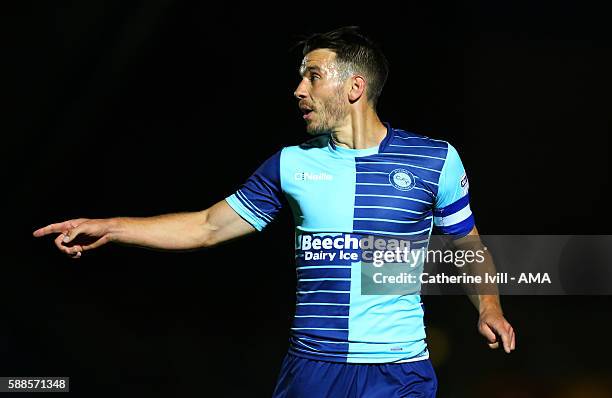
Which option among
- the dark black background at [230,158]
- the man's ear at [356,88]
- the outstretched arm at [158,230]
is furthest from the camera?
the dark black background at [230,158]

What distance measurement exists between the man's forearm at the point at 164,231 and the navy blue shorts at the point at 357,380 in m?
0.61

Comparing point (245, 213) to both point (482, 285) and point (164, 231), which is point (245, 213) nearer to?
point (164, 231)

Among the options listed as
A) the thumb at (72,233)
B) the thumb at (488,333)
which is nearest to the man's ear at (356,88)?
the thumb at (488,333)

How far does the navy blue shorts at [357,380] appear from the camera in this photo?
3947mm

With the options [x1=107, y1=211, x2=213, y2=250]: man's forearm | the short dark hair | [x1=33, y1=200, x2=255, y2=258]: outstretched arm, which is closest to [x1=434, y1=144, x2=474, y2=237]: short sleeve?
the short dark hair

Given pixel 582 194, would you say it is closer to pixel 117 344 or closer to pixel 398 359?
pixel 117 344

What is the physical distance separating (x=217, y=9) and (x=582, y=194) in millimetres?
2537

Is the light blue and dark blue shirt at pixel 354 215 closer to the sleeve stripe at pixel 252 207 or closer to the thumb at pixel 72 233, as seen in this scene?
the sleeve stripe at pixel 252 207

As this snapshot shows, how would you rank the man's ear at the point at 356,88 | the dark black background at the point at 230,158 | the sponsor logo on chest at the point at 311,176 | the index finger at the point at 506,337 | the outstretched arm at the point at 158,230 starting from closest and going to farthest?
the index finger at the point at 506,337
the outstretched arm at the point at 158,230
the sponsor logo on chest at the point at 311,176
the man's ear at the point at 356,88
the dark black background at the point at 230,158

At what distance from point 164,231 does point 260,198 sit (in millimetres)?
378

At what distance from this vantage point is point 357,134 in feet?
14.0

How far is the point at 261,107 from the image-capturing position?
7.09 metres

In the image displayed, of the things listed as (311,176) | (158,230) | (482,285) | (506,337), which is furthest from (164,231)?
(506,337)

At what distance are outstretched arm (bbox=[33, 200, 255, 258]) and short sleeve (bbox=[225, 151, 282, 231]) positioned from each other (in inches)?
1.2
